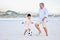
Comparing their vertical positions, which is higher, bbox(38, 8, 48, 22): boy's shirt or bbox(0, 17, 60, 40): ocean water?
bbox(38, 8, 48, 22): boy's shirt

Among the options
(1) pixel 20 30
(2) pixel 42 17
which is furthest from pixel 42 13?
(1) pixel 20 30

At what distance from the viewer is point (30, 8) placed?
6.12 feet

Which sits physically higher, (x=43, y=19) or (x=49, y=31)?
(x=43, y=19)

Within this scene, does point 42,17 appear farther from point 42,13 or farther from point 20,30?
point 20,30

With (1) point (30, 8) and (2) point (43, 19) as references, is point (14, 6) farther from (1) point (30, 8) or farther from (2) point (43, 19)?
(2) point (43, 19)

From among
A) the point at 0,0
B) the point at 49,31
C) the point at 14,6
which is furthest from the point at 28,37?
the point at 0,0

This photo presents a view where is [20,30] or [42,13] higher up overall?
[42,13]

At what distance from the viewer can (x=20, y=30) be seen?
186 cm

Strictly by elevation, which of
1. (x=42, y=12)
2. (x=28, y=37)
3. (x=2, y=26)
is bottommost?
(x=28, y=37)

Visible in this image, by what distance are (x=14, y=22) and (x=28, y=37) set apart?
0.22 m

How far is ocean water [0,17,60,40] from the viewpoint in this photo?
1841mm

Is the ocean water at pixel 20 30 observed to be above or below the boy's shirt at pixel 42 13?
below

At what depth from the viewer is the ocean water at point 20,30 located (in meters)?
1.84

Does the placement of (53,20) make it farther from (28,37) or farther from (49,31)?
(28,37)
